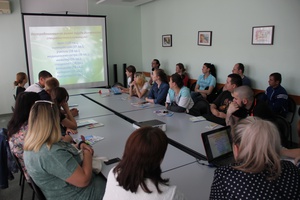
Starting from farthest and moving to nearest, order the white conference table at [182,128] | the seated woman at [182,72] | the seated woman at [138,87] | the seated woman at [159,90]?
the seated woman at [182,72]
the seated woman at [138,87]
the seated woman at [159,90]
the white conference table at [182,128]

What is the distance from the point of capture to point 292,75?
3.92m

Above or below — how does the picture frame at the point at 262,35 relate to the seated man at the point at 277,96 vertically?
above

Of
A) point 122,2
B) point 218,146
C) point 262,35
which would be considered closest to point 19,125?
point 218,146

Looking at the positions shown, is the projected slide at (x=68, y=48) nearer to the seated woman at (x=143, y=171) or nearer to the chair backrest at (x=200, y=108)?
the chair backrest at (x=200, y=108)

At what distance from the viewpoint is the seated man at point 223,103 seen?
10.4ft

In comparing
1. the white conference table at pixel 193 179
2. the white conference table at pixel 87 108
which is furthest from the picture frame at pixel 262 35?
the white conference table at pixel 193 179

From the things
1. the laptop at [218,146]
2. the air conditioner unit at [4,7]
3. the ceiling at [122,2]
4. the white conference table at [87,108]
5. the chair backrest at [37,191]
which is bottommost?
the chair backrest at [37,191]

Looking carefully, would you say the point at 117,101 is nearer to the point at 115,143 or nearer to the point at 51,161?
the point at 115,143

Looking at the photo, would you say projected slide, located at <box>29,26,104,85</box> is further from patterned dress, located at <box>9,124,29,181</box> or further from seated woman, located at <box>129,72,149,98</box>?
patterned dress, located at <box>9,124,29,181</box>

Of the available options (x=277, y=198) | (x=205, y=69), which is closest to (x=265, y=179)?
(x=277, y=198)

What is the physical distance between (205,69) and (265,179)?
167 inches

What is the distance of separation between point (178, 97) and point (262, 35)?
6.62 ft

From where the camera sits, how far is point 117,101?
413 cm

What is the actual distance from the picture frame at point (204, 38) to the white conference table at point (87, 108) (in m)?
2.85
